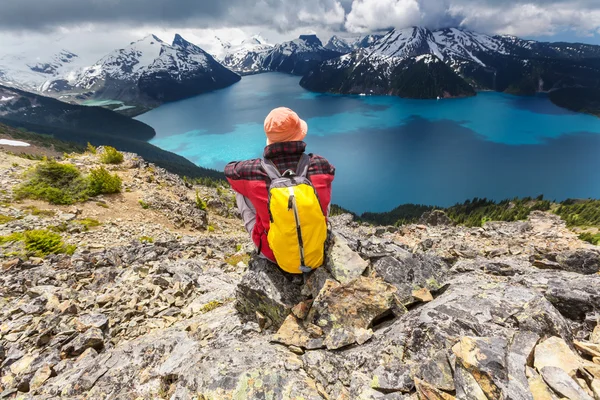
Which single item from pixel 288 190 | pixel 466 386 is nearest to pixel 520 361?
pixel 466 386

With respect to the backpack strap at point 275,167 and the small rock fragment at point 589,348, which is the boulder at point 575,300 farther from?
the backpack strap at point 275,167

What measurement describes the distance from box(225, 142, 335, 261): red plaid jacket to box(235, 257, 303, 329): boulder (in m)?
1.00

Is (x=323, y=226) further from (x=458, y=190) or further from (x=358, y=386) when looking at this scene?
(x=458, y=190)

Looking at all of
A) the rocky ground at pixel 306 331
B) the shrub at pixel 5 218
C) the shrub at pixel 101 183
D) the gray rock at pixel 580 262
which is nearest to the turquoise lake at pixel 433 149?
the shrub at pixel 101 183

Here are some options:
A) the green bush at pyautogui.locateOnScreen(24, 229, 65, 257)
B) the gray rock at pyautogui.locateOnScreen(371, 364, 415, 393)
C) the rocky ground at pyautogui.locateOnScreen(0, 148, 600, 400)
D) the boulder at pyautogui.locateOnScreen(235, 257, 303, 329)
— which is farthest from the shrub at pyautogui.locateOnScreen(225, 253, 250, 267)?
the gray rock at pyautogui.locateOnScreen(371, 364, 415, 393)

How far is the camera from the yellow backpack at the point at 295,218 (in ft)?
11.7

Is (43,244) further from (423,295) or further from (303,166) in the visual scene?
(423,295)

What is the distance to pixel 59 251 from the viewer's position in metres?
9.52

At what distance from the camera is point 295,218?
3605mm

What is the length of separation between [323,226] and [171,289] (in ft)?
16.6

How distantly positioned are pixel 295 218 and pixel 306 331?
5.41ft

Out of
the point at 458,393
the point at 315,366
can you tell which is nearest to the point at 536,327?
the point at 458,393

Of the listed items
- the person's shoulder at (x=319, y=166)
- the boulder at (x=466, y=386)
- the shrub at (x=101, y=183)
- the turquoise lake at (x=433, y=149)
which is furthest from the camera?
Answer: the turquoise lake at (x=433, y=149)

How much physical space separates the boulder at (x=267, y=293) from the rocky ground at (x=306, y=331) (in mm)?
21
